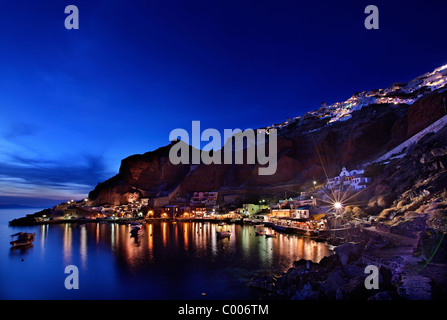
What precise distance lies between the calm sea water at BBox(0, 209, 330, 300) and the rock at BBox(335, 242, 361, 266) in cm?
569

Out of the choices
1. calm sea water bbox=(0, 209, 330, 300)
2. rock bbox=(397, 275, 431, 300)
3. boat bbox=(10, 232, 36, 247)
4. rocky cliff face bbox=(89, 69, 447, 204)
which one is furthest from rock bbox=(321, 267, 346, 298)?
rocky cliff face bbox=(89, 69, 447, 204)

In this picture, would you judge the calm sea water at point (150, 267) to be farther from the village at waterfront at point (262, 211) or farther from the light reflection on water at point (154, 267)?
the village at waterfront at point (262, 211)

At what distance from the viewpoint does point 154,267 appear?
2298cm

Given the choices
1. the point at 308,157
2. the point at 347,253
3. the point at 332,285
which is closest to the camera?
the point at 332,285

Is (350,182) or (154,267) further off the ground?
(350,182)

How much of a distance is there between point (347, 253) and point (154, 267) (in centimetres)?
1668

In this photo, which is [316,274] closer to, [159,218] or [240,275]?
[240,275]

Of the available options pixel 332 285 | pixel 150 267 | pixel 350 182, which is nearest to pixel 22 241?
pixel 150 267

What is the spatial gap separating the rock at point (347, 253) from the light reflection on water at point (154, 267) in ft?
18.8

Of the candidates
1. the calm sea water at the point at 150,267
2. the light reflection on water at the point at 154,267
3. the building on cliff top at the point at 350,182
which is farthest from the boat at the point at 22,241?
the building on cliff top at the point at 350,182

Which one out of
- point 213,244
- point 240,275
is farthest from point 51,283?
point 213,244

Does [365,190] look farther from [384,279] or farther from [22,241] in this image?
[22,241]

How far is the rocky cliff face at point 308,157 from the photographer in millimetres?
60438
